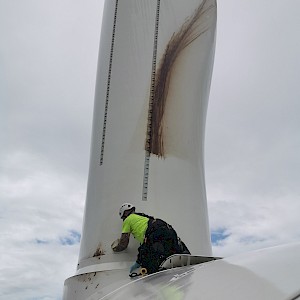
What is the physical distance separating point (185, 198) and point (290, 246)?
3.67m

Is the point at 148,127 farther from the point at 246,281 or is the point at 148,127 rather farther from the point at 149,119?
the point at 246,281

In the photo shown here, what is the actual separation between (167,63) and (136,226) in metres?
2.48

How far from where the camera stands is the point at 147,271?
3967 mm

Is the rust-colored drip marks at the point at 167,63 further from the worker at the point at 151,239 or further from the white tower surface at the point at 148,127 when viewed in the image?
the worker at the point at 151,239

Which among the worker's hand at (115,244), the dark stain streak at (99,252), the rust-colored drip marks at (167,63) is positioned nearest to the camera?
the worker's hand at (115,244)

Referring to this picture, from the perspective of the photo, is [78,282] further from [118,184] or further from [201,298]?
[201,298]

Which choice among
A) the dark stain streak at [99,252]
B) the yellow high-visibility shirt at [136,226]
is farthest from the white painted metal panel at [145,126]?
the yellow high-visibility shirt at [136,226]

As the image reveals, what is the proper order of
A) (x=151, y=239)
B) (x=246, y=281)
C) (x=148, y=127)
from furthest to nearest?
(x=148, y=127), (x=151, y=239), (x=246, y=281)

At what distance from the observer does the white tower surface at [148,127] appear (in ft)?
16.8

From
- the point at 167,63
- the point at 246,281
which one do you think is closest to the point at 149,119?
the point at 167,63

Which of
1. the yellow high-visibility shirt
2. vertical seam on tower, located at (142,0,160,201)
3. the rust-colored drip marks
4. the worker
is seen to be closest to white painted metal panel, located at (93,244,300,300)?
the worker

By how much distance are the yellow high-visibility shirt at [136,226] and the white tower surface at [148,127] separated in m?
0.30

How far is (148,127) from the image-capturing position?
5.66 meters

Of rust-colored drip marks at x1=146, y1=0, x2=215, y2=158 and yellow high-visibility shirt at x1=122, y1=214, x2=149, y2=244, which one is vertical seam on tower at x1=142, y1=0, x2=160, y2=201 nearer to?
rust-colored drip marks at x1=146, y1=0, x2=215, y2=158
